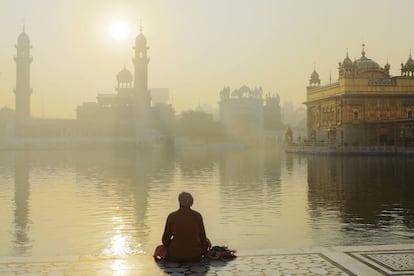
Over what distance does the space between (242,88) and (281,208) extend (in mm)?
100020

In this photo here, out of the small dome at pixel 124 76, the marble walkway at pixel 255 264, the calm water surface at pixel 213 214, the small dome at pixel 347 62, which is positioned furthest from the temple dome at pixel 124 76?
the marble walkway at pixel 255 264

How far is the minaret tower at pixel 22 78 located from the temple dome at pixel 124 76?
16874 millimetres

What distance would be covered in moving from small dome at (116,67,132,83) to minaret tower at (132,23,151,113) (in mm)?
12014

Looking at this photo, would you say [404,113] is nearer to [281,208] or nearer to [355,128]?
[355,128]

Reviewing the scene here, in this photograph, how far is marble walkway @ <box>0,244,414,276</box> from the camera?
693cm

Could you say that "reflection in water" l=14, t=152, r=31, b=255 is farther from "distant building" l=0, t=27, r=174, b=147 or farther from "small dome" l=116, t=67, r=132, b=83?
"small dome" l=116, t=67, r=132, b=83

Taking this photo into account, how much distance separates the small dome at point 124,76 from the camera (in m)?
107

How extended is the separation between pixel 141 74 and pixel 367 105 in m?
44.0

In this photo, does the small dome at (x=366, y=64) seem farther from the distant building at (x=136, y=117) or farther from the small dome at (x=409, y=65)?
the distant building at (x=136, y=117)

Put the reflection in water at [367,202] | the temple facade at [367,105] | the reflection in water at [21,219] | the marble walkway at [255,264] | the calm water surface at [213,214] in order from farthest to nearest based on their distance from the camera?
the temple facade at [367,105] → the reflection in water at [367,202] → the calm water surface at [213,214] → the reflection in water at [21,219] → the marble walkway at [255,264]

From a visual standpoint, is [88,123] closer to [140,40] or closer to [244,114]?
[140,40]

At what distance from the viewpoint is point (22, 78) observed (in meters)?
95.8

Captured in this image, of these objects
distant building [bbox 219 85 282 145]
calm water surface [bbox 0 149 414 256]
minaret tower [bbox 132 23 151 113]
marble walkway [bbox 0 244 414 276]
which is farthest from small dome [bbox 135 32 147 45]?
marble walkway [bbox 0 244 414 276]

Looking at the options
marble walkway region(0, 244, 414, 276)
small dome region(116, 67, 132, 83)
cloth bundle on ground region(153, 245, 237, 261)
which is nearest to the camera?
marble walkway region(0, 244, 414, 276)
